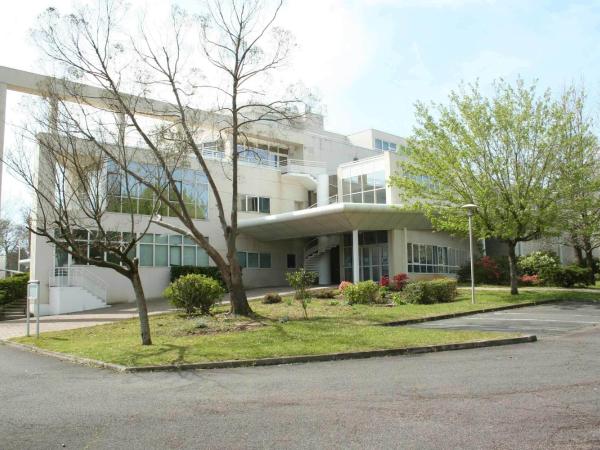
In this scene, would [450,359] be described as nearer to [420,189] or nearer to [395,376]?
[395,376]

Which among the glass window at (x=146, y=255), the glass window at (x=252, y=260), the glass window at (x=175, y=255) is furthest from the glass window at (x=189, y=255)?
the glass window at (x=252, y=260)

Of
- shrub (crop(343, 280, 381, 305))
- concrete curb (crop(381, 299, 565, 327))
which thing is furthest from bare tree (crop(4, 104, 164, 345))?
shrub (crop(343, 280, 381, 305))

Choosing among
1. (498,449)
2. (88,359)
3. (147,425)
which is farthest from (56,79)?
(498,449)

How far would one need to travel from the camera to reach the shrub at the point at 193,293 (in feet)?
63.2

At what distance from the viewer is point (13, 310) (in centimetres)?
2739

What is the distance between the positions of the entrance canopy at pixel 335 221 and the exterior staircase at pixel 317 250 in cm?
239

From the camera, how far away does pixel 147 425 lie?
6.25 meters

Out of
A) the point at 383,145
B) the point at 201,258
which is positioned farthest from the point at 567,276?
the point at 383,145

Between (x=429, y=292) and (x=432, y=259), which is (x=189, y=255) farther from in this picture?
(x=429, y=292)

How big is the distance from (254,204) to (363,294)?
16.1 meters

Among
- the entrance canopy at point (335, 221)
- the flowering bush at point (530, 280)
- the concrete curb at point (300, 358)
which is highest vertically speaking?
the entrance canopy at point (335, 221)

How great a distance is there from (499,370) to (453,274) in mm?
27956

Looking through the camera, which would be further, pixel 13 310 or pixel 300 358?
pixel 13 310

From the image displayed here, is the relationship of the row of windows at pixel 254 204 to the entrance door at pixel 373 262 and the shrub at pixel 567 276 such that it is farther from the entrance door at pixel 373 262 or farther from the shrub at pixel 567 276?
the shrub at pixel 567 276
